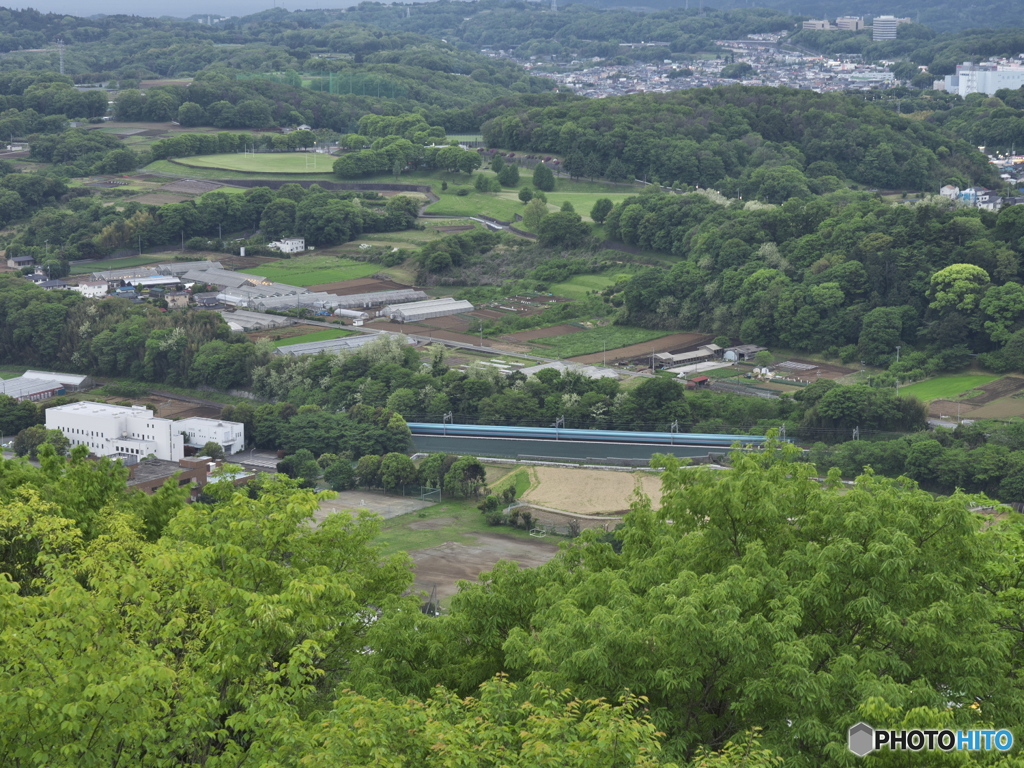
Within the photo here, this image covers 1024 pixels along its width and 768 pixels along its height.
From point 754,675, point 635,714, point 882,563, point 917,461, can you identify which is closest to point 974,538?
point 882,563

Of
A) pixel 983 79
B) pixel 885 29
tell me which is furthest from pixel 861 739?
pixel 885 29

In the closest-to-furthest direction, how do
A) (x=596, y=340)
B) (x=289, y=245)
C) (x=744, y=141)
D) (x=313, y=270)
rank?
(x=596, y=340) → (x=313, y=270) → (x=289, y=245) → (x=744, y=141)

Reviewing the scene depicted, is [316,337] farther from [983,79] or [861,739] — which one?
[983,79]

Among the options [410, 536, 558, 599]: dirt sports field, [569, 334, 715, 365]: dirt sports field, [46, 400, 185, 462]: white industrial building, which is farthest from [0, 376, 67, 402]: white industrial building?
[410, 536, 558, 599]: dirt sports field

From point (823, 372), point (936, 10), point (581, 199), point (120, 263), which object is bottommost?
point (823, 372)

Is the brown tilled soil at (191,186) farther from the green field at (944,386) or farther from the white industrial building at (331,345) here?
the green field at (944,386)

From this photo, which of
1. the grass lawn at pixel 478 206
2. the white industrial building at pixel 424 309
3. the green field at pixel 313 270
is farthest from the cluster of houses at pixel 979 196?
the green field at pixel 313 270
